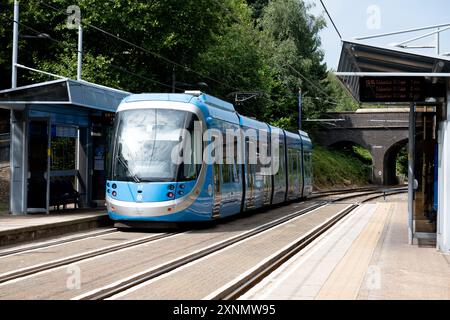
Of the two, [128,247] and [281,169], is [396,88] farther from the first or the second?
[281,169]

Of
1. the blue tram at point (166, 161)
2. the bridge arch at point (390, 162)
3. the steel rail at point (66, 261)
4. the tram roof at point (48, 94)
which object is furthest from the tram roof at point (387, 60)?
the bridge arch at point (390, 162)

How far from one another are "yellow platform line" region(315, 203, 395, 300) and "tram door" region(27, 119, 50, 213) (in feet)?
26.6

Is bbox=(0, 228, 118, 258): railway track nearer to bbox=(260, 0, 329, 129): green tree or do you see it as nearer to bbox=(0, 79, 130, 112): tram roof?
bbox=(0, 79, 130, 112): tram roof

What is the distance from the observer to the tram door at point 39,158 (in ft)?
63.2

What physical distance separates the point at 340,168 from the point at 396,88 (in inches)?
1993

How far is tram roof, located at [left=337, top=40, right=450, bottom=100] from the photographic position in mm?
12391

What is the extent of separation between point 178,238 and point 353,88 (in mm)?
4900

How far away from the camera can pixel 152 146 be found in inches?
669

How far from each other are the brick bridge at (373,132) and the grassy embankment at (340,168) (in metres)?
1.21

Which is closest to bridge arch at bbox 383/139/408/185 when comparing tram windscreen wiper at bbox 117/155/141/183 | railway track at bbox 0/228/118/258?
tram windscreen wiper at bbox 117/155/141/183

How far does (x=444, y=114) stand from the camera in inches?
539

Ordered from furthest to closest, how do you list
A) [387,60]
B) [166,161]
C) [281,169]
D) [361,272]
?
[281,169], [166,161], [387,60], [361,272]

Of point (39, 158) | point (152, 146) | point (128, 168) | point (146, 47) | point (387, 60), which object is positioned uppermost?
point (146, 47)

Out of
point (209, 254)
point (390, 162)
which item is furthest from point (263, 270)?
point (390, 162)
